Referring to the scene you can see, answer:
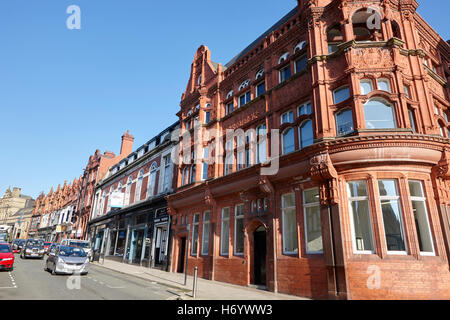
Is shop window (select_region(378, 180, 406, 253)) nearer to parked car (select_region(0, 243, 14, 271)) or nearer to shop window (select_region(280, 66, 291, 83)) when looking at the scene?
shop window (select_region(280, 66, 291, 83))

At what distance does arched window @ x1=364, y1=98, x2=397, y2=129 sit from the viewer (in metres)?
12.0

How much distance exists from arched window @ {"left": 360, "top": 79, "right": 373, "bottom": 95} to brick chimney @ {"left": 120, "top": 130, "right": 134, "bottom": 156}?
133 ft

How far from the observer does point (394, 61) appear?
12.5m

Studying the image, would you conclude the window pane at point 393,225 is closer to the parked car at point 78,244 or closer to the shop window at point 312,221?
the shop window at point 312,221

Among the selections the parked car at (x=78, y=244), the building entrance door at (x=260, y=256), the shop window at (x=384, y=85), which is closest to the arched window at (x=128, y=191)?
the parked car at (x=78, y=244)

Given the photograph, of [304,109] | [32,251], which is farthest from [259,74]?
[32,251]

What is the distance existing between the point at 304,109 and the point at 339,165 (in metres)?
4.33

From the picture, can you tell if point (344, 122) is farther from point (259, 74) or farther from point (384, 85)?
point (259, 74)

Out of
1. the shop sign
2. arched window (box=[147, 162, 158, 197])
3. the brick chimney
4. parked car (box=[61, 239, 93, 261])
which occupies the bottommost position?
parked car (box=[61, 239, 93, 261])

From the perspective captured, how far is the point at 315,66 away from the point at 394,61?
347 cm

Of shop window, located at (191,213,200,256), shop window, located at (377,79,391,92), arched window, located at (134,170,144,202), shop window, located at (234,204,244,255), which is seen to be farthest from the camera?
arched window, located at (134,170,144,202)

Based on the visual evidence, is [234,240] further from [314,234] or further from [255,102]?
[255,102]

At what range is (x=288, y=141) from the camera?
1520 cm

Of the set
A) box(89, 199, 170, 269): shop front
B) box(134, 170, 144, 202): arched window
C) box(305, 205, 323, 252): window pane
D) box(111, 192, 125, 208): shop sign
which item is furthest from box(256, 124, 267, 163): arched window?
box(111, 192, 125, 208): shop sign
